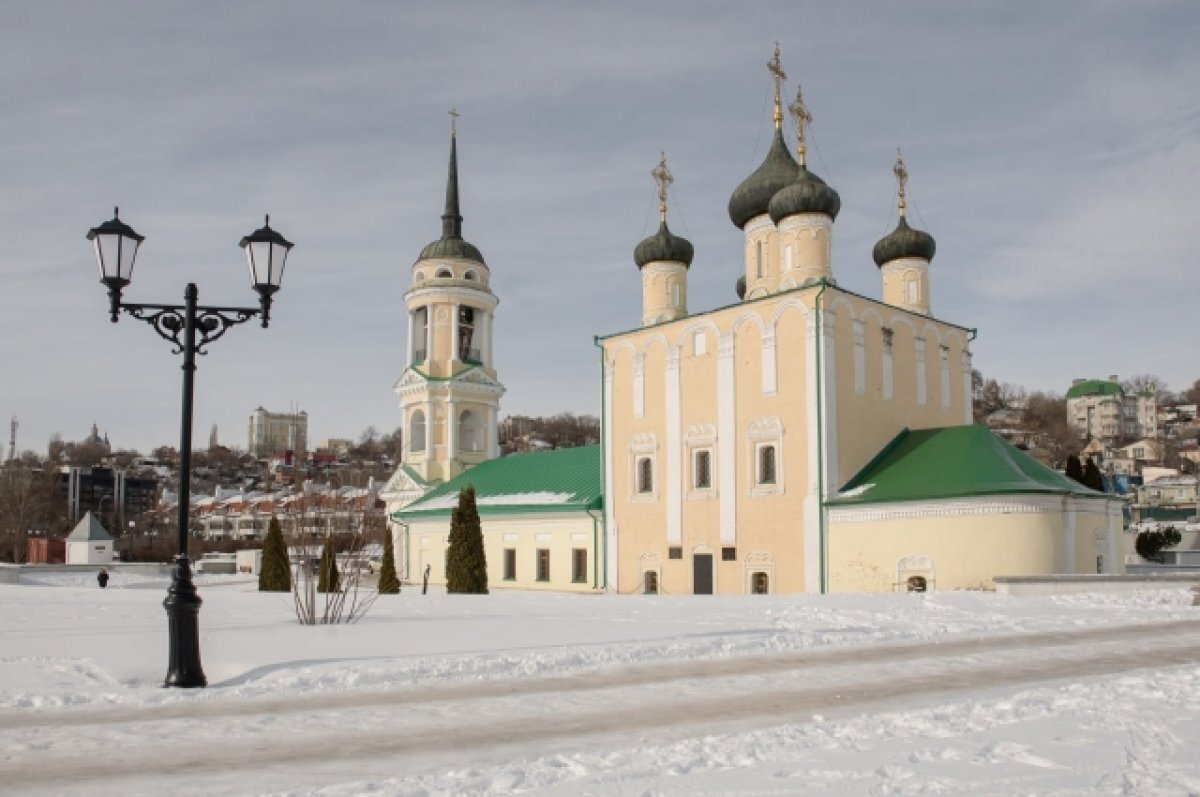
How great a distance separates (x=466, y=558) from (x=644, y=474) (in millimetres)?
6020

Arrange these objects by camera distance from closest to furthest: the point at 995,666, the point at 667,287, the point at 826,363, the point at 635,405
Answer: the point at 995,666 → the point at 826,363 → the point at 635,405 → the point at 667,287

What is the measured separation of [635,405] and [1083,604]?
1631 cm

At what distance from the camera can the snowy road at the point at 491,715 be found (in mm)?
6973

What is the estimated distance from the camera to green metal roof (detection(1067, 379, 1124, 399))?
146125 millimetres

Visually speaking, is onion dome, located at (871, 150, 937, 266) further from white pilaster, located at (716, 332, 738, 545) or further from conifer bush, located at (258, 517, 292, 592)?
conifer bush, located at (258, 517, 292, 592)

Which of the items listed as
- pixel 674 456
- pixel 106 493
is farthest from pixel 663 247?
pixel 106 493

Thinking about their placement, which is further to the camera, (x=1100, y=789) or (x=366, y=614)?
→ (x=366, y=614)

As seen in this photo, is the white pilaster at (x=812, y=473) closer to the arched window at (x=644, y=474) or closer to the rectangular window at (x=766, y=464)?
the rectangular window at (x=766, y=464)

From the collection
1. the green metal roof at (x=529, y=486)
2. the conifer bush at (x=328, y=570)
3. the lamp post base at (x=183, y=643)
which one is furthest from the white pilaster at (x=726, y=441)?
the lamp post base at (x=183, y=643)

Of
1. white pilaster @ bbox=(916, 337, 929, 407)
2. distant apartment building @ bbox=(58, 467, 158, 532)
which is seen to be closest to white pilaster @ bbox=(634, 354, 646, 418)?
white pilaster @ bbox=(916, 337, 929, 407)

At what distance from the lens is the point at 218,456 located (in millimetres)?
186375

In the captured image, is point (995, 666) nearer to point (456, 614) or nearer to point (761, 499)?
point (456, 614)

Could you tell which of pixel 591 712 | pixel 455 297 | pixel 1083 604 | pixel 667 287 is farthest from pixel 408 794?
pixel 455 297

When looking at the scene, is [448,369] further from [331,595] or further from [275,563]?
[331,595]
